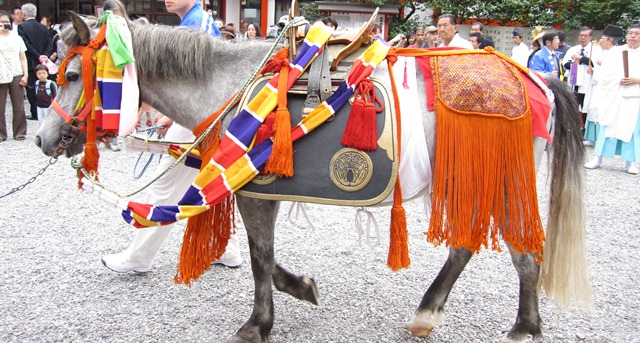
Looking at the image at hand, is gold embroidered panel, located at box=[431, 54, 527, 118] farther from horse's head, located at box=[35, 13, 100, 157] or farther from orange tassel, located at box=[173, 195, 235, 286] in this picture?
horse's head, located at box=[35, 13, 100, 157]

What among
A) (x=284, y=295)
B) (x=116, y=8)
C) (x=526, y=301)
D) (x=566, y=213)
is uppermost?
(x=116, y=8)

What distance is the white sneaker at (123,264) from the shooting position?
3391mm

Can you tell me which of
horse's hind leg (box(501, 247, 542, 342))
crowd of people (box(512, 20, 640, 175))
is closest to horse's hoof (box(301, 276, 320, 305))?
horse's hind leg (box(501, 247, 542, 342))

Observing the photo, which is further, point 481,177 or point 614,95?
point 614,95

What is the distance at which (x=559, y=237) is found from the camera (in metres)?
2.71

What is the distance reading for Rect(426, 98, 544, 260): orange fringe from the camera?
230 centimetres

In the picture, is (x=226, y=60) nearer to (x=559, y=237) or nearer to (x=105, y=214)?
(x=559, y=237)

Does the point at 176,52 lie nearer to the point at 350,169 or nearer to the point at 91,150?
the point at 91,150

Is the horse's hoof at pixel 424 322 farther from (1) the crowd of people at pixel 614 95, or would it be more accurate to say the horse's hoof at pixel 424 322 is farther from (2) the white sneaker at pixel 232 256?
(1) the crowd of people at pixel 614 95

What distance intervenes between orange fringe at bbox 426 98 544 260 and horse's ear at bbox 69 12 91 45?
1525 mm

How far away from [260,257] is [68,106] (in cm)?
110

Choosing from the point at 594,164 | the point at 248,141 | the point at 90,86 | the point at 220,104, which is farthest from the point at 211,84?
the point at 594,164

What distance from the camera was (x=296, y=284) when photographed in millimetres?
2986

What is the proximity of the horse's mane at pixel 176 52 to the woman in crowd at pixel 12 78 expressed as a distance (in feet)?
21.3
